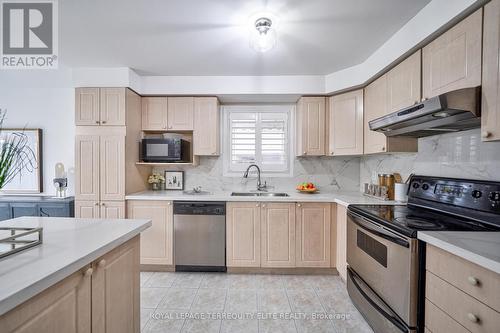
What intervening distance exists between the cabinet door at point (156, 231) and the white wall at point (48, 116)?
1425 millimetres

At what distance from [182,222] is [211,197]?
0.45 metres

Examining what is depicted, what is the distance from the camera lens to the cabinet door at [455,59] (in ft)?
4.23

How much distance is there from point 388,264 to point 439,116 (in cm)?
104

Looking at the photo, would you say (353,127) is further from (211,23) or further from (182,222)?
(182,222)

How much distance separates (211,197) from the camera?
257cm

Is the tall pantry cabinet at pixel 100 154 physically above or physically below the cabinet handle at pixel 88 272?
above

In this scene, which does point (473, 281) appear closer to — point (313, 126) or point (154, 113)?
point (313, 126)

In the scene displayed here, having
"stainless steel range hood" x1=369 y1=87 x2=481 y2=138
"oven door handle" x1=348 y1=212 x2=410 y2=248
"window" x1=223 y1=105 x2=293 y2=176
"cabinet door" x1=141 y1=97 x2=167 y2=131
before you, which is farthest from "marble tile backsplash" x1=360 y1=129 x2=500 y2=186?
"cabinet door" x1=141 y1=97 x2=167 y2=131

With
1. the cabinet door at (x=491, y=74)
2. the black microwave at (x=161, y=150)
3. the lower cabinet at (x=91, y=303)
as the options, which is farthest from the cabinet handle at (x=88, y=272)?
the cabinet door at (x=491, y=74)

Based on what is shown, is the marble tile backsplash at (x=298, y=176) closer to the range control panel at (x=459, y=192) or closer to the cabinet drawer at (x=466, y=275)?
the range control panel at (x=459, y=192)

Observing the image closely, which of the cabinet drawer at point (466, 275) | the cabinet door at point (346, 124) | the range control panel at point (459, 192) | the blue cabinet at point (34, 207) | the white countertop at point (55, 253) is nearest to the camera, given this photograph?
the white countertop at point (55, 253)

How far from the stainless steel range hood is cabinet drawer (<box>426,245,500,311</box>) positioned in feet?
2.66

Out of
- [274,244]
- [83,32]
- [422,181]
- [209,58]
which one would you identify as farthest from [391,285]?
[83,32]

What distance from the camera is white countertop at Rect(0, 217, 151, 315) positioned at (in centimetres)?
68
